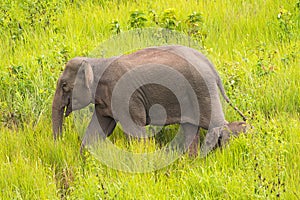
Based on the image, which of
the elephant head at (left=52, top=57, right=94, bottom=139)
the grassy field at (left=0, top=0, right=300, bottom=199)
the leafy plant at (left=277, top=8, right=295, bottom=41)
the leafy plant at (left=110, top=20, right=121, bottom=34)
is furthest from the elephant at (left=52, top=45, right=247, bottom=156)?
the leafy plant at (left=277, top=8, right=295, bottom=41)

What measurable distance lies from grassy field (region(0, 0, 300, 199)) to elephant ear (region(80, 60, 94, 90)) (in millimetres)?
535

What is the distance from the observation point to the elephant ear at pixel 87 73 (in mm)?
5223

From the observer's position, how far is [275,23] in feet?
23.6

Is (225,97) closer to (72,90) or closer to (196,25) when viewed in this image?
(72,90)

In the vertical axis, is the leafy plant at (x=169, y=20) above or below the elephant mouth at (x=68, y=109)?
above

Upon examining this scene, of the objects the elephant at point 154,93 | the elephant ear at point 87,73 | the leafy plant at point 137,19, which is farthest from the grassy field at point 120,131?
the elephant ear at point 87,73

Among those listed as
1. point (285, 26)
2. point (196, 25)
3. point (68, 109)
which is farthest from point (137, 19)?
point (68, 109)

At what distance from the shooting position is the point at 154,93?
5.33 m

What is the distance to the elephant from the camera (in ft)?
17.2

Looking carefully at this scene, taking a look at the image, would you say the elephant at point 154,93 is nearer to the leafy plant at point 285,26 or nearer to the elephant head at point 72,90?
the elephant head at point 72,90

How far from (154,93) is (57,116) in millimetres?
794

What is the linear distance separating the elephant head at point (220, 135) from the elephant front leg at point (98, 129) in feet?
2.60

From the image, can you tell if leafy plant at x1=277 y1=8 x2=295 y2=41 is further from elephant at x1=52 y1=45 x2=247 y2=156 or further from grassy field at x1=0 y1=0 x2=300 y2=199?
elephant at x1=52 y1=45 x2=247 y2=156

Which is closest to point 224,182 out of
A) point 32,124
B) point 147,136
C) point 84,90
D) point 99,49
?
point 147,136
